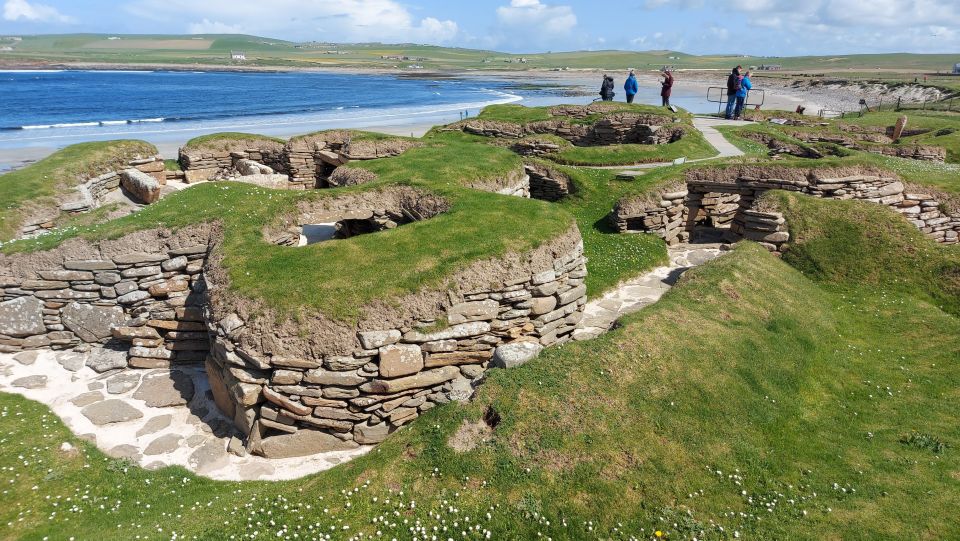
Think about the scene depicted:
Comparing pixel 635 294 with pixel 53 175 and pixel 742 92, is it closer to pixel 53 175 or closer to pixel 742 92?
pixel 53 175

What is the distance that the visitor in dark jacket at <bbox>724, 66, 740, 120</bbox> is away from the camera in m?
30.5

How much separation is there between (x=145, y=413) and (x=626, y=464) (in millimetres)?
9248

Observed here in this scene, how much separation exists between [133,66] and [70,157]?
171030 millimetres

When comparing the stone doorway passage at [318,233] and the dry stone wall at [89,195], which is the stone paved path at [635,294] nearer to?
the stone doorway passage at [318,233]

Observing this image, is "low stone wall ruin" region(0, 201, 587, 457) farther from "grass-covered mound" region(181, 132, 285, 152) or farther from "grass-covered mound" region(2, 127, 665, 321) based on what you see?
"grass-covered mound" region(181, 132, 285, 152)

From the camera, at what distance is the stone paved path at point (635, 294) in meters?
12.0

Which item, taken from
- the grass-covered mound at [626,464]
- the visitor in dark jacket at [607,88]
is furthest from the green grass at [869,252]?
the visitor in dark jacket at [607,88]

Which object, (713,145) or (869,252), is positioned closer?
(869,252)

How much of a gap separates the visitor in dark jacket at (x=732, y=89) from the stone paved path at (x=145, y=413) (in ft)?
102

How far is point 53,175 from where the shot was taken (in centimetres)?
1736

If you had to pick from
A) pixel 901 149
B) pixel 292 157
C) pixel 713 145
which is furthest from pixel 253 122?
pixel 901 149

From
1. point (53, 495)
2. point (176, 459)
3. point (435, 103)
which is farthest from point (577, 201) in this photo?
point (435, 103)

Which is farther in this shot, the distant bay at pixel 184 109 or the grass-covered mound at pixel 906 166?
the distant bay at pixel 184 109

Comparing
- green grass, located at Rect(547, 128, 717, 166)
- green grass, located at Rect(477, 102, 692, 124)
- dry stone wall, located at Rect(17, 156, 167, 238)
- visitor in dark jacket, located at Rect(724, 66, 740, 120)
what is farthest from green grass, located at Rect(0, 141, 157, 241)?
Answer: visitor in dark jacket, located at Rect(724, 66, 740, 120)
